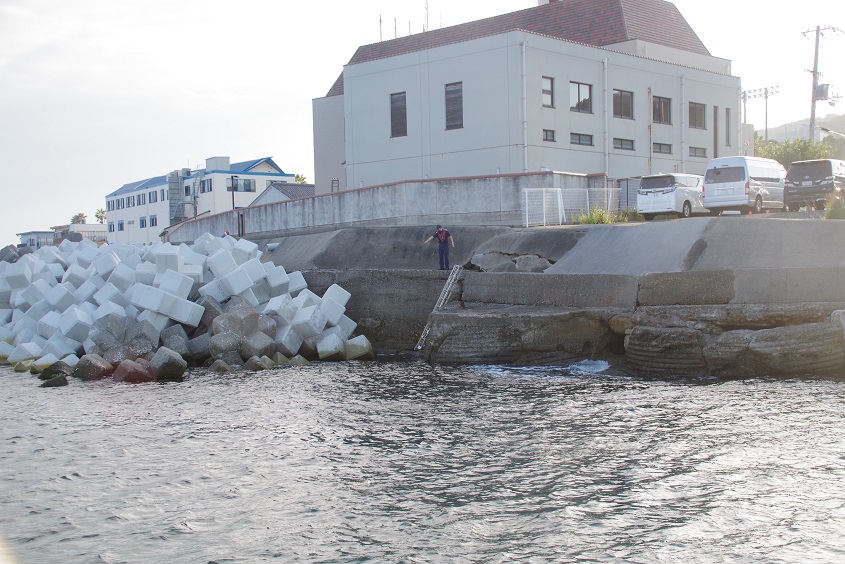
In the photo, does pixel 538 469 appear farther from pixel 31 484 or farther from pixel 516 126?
pixel 516 126

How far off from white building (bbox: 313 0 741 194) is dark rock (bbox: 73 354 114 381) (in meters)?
16.9

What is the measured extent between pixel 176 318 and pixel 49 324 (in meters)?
3.21

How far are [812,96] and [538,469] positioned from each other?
51141mm

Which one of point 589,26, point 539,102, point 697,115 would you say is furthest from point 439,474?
point 697,115

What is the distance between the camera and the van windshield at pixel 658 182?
25.5 m

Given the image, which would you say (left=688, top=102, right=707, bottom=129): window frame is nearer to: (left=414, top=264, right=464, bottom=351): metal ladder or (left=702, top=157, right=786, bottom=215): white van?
(left=702, top=157, right=786, bottom=215): white van

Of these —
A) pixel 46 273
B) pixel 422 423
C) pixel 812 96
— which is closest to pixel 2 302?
pixel 46 273

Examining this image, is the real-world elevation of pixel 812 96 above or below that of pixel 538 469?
above

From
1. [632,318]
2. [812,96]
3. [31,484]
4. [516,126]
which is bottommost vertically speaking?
[31,484]

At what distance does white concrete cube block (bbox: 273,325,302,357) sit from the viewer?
60.1ft

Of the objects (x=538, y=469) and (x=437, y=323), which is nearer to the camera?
(x=538, y=469)

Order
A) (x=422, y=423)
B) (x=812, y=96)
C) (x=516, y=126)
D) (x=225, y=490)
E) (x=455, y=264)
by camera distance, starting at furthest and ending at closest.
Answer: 1. (x=812, y=96)
2. (x=516, y=126)
3. (x=455, y=264)
4. (x=422, y=423)
5. (x=225, y=490)

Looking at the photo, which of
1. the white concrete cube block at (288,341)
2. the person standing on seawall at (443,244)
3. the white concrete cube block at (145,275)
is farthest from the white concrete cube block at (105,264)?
the person standing on seawall at (443,244)

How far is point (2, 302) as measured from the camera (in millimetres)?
25203
